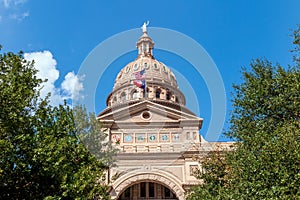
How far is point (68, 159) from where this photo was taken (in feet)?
55.7

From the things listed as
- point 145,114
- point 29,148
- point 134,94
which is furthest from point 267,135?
→ point 134,94

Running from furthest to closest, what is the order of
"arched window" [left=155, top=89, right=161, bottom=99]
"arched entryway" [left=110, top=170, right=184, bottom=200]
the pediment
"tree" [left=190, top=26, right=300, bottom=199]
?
"arched window" [left=155, top=89, right=161, bottom=99] < the pediment < "arched entryway" [left=110, top=170, right=184, bottom=200] < "tree" [left=190, top=26, right=300, bottom=199]

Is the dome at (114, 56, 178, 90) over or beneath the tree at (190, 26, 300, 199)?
over

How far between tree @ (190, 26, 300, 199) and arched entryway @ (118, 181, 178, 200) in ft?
50.6

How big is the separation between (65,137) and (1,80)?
391cm

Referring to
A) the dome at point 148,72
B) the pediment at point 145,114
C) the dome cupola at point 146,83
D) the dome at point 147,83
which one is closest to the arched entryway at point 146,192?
the pediment at point 145,114

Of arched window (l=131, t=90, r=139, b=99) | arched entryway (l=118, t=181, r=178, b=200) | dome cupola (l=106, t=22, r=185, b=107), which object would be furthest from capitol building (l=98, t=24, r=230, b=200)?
arched window (l=131, t=90, r=139, b=99)

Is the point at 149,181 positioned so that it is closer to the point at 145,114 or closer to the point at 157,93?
the point at 145,114

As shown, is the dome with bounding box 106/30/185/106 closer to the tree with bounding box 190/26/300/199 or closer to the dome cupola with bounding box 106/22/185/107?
the dome cupola with bounding box 106/22/185/107

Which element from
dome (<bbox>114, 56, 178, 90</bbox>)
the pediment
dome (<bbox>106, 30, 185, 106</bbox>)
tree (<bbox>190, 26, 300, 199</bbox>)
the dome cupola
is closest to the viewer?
tree (<bbox>190, 26, 300, 199</bbox>)

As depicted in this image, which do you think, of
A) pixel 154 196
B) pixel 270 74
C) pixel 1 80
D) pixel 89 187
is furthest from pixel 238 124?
pixel 154 196

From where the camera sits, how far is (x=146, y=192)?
34844 mm

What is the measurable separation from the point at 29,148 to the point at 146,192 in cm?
2199

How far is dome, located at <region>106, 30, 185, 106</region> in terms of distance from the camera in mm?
51844
